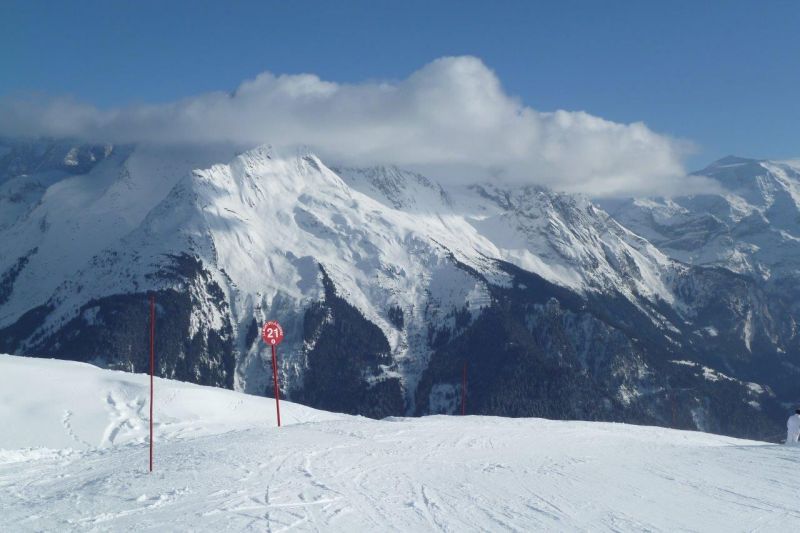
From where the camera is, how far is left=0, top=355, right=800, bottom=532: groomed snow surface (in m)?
17.1

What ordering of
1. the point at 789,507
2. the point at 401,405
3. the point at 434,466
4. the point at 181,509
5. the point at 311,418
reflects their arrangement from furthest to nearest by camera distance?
the point at 401,405
the point at 311,418
the point at 434,466
the point at 789,507
the point at 181,509

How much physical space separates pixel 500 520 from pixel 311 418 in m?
30.3

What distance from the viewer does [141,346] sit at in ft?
591

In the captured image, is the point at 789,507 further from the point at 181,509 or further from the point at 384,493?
the point at 181,509

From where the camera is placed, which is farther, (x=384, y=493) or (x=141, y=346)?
(x=141, y=346)

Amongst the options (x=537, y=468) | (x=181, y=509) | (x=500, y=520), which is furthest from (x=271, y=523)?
(x=537, y=468)

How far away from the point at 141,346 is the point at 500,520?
17630 cm

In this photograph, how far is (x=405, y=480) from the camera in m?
20.9

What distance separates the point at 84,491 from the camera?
19.9 metres

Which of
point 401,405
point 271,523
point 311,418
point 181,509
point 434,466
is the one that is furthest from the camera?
point 401,405

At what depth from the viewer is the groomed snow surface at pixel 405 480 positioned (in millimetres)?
17094

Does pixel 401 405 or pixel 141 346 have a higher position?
pixel 141 346

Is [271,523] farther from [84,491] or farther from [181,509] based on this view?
[84,491]

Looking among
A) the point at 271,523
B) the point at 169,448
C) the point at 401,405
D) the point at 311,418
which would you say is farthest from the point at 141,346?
the point at 271,523
